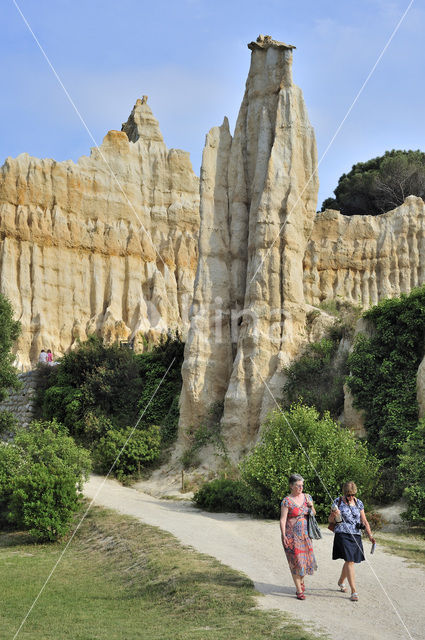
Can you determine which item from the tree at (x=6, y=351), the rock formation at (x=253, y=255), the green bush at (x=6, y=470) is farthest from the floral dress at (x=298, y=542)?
the tree at (x=6, y=351)

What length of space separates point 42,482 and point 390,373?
27.8 feet

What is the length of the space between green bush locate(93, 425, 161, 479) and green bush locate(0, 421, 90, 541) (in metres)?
3.87

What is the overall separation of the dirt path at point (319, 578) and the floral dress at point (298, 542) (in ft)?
1.28

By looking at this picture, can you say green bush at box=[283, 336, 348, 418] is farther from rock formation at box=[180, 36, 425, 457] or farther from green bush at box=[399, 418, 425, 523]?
green bush at box=[399, 418, 425, 523]

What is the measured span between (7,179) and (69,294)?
7.70 meters

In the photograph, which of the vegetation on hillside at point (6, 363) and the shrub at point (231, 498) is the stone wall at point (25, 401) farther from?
the shrub at point (231, 498)

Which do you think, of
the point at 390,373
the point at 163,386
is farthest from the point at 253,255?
the point at 390,373

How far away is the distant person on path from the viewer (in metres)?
8.46

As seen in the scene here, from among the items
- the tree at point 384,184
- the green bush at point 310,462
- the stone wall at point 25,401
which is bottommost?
the green bush at point 310,462

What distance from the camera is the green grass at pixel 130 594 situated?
795 cm

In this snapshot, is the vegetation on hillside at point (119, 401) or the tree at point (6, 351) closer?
the vegetation on hillside at point (119, 401)

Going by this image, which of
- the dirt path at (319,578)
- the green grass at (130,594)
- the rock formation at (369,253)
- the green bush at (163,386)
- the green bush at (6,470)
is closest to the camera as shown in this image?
the dirt path at (319,578)

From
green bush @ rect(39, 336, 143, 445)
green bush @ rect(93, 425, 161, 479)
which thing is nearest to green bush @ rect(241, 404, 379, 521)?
green bush @ rect(93, 425, 161, 479)

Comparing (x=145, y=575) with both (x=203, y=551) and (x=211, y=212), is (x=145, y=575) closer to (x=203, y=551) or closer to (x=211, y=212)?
(x=203, y=551)
